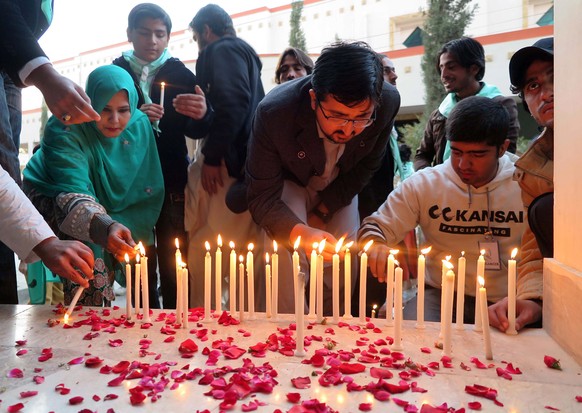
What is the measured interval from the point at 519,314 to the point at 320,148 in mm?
1187

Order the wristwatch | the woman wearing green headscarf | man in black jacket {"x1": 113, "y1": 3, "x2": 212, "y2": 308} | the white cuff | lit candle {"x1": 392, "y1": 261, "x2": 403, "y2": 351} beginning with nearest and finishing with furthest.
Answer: lit candle {"x1": 392, "y1": 261, "x2": 403, "y2": 351} → the white cuff → the woman wearing green headscarf → the wristwatch → man in black jacket {"x1": 113, "y1": 3, "x2": 212, "y2": 308}

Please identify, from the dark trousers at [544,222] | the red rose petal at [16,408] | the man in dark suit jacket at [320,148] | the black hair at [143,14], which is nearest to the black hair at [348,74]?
the man in dark suit jacket at [320,148]

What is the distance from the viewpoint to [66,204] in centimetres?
272

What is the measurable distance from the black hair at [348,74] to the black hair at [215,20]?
1451mm

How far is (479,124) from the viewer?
2.58m

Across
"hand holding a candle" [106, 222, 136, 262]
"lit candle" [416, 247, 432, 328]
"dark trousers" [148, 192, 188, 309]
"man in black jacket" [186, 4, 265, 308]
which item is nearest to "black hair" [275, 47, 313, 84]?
"man in black jacket" [186, 4, 265, 308]

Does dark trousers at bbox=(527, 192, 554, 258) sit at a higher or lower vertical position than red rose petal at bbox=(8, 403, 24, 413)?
higher

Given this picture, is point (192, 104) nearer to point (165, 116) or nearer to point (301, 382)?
point (165, 116)

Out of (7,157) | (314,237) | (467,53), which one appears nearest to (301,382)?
(314,237)

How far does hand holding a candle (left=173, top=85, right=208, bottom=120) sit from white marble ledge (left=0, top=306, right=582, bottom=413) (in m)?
1.60

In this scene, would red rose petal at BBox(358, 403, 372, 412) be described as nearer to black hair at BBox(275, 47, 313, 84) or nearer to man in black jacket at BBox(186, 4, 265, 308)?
man in black jacket at BBox(186, 4, 265, 308)

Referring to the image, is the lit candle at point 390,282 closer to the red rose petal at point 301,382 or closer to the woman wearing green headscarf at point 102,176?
the red rose petal at point 301,382

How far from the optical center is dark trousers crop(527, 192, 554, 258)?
6.60ft

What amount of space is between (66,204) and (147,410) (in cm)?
170
